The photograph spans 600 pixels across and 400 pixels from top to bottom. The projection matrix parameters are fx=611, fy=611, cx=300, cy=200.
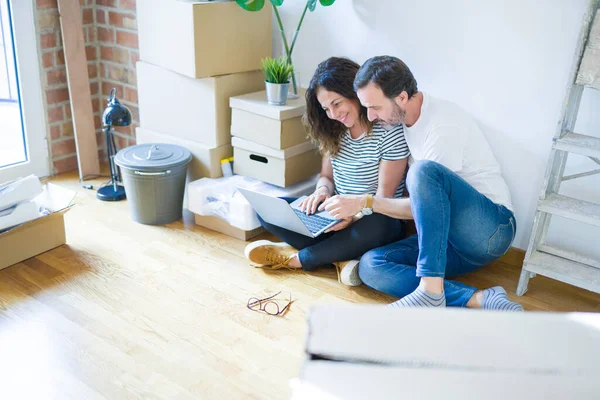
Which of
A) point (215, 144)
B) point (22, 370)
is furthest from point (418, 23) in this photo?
point (22, 370)

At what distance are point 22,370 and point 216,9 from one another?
166cm

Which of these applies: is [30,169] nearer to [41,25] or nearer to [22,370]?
[41,25]

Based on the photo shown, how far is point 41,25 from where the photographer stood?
3145 mm

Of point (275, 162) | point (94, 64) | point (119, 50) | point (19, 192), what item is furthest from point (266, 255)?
point (94, 64)

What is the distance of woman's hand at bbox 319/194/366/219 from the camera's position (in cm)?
224

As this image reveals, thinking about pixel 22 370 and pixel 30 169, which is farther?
pixel 30 169

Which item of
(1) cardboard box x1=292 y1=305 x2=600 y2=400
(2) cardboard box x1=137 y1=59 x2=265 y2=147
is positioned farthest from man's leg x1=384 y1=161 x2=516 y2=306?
(1) cardboard box x1=292 y1=305 x2=600 y2=400

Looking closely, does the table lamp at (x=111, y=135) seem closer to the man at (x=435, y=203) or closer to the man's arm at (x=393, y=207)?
the man at (x=435, y=203)

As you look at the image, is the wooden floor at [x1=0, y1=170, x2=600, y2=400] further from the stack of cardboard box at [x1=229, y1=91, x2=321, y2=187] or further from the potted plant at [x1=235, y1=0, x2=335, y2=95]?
the potted plant at [x1=235, y1=0, x2=335, y2=95]

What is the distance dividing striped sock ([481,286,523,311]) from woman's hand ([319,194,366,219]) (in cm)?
53

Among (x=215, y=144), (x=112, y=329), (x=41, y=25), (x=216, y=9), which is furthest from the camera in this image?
(x=41, y=25)

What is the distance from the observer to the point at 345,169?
2.45 metres

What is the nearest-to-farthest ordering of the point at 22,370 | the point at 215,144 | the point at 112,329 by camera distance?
the point at 22,370, the point at 112,329, the point at 215,144

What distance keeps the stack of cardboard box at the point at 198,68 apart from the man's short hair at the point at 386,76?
87cm
